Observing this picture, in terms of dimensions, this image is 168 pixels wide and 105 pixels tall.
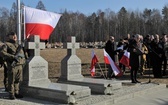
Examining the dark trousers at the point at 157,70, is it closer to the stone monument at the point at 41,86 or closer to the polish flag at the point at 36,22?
the polish flag at the point at 36,22

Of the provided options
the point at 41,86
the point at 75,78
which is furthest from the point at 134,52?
the point at 41,86

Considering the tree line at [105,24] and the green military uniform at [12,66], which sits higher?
the tree line at [105,24]

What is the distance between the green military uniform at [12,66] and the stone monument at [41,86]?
44 cm

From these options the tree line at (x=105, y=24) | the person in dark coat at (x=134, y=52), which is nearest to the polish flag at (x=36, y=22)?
the person in dark coat at (x=134, y=52)

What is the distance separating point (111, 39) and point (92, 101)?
5.72 meters

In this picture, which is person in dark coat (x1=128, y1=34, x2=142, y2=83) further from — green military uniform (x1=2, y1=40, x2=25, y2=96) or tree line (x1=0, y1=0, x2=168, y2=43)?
tree line (x1=0, y1=0, x2=168, y2=43)

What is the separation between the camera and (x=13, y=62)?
8.14 meters

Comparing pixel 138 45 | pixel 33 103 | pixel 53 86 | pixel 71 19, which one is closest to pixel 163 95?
pixel 138 45

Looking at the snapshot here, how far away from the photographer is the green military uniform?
8086mm

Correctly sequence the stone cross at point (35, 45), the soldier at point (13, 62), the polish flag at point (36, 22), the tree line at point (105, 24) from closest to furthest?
the soldier at point (13, 62) → the stone cross at point (35, 45) → the polish flag at point (36, 22) → the tree line at point (105, 24)

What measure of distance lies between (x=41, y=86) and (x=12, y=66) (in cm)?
104

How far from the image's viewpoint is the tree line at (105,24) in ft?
301

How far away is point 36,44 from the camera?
9055mm

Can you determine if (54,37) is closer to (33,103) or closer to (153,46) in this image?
(153,46)
